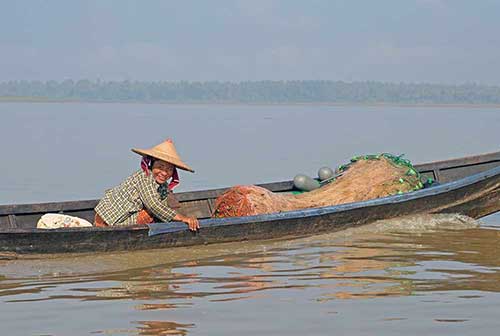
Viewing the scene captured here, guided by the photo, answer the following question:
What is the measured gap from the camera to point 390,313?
24.1 feet

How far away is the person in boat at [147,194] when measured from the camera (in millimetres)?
9055

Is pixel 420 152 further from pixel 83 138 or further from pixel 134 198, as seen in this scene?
pixel 134 198

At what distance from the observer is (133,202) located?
9.23m

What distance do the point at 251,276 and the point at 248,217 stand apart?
3.99 feet

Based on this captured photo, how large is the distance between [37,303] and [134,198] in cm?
190

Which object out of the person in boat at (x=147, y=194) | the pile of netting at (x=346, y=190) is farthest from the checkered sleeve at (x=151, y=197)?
the pile of netting at (x=346, y=190)

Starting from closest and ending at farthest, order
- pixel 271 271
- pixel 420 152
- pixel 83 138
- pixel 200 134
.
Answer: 1. pixel 271 271
2. pixel 420 152
3. pixel 83 138
4. pixel 200 134

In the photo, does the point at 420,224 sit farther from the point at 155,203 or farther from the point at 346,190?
the point at 155,203

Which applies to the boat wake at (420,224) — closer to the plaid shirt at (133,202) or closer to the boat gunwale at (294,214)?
the boat gunwale at (294,214)

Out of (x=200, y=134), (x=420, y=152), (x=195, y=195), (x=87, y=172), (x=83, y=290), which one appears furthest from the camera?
(x=200, y=134)

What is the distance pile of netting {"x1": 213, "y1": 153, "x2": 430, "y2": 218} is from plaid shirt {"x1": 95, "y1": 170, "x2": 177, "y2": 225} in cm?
155

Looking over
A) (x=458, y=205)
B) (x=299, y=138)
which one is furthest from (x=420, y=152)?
(x=458, y=205)

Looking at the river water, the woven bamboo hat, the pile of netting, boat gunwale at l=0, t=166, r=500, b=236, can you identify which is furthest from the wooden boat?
the woven bamboo hat

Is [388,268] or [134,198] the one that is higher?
[134,198]
